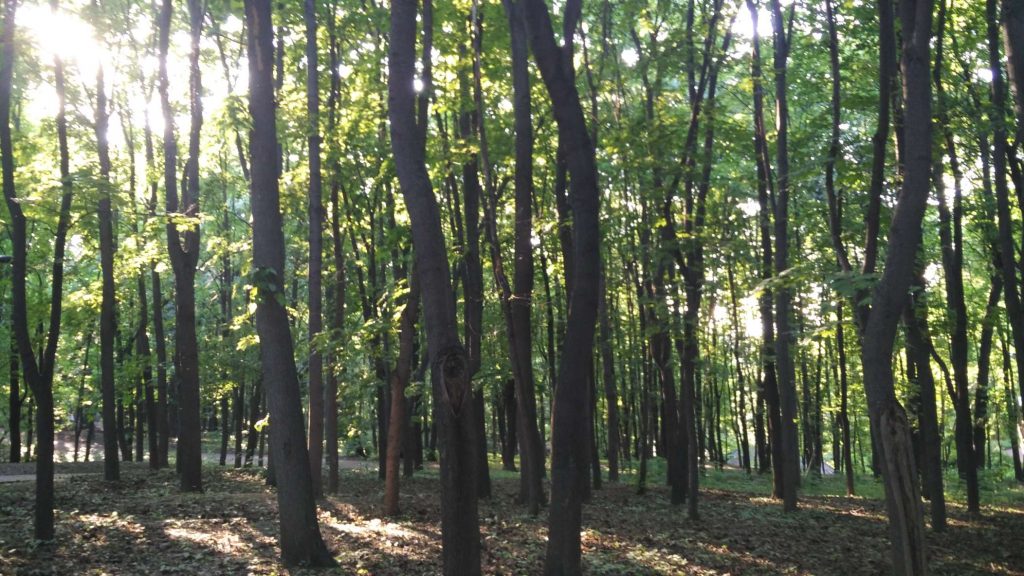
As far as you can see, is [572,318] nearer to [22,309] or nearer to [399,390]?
[399,390]

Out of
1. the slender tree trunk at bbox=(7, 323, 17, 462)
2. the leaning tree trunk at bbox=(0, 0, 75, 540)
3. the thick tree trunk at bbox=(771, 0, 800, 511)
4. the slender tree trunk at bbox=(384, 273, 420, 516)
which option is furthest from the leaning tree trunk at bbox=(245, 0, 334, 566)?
the slender tree trunk at bbox=(7, 323, 17, 462)

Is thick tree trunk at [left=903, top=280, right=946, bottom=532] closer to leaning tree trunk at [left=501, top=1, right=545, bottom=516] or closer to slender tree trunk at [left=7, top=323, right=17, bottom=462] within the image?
leaning tree trunk at [left=501, top=1, right=545, bottom=516]

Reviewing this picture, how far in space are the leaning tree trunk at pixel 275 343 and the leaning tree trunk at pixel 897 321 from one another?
6.32 meters

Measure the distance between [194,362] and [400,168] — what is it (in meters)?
10.5

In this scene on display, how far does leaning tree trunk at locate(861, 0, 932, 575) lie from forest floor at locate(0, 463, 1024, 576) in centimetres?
381

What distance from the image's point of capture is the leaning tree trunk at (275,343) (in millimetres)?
8695

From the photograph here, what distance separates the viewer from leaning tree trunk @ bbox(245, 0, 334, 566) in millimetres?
8695

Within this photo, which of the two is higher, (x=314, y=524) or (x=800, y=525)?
(x=314, y=524)

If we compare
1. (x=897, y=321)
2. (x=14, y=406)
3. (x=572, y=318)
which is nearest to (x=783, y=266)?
(x=897, y=321)

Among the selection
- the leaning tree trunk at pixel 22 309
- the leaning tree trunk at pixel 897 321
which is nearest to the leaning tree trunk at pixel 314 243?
the leaning tree trunk at pixel 22 309

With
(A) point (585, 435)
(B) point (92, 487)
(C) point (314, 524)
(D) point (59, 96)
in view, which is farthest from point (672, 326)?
(B) point (92, 487)

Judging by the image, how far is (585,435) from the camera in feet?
24.0

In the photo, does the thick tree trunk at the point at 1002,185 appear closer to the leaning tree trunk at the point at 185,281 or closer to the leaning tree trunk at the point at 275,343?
the leaning tree trunk at the point at 275,343

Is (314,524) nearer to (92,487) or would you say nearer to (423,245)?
(423,245)
